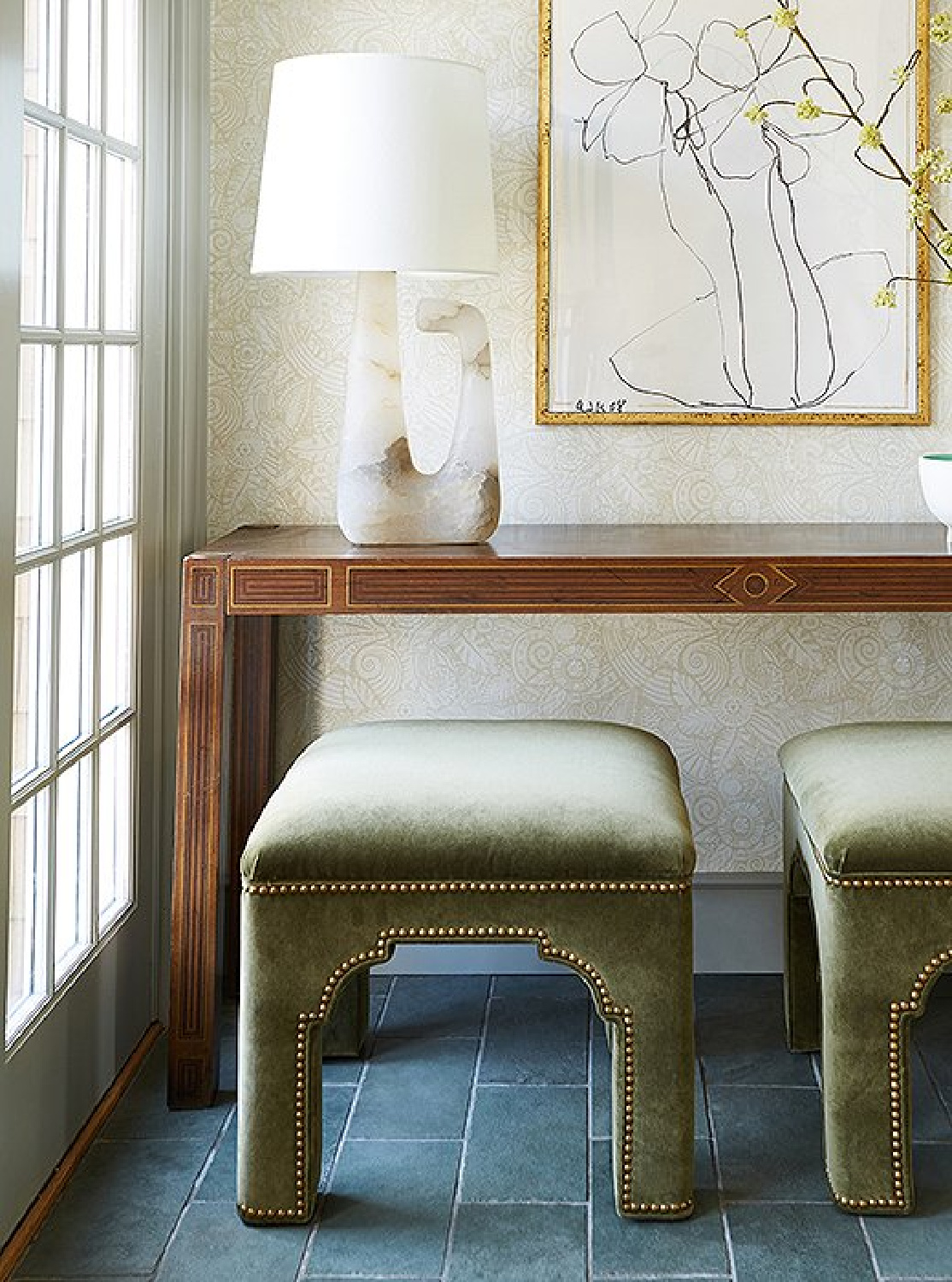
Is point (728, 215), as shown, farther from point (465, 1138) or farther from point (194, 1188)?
point (194, 1188)

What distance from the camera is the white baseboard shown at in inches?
117

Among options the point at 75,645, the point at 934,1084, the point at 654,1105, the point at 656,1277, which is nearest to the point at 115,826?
the point at 75,645

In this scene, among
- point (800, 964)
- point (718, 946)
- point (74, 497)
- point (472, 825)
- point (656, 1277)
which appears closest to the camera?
point (656, 1277)

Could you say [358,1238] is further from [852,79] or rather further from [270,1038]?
[852,79]

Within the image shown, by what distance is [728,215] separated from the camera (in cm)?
283

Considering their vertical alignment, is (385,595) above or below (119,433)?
below

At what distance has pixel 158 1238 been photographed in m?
2.02

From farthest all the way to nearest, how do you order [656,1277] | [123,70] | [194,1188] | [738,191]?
[738,191] < [123,70] < [194,1188] < [656,1277]

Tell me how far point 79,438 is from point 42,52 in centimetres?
50

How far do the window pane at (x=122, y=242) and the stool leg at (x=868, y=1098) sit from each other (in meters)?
1.38

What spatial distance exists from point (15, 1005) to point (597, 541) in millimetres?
1101

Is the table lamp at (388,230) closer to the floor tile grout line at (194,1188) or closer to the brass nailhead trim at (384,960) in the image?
the brass nailhead trim at (384,960)

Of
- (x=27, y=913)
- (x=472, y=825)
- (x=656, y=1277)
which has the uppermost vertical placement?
(x=472, y=825)

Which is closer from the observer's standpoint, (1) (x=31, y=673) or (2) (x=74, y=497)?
(1) (x=31, y=673)
